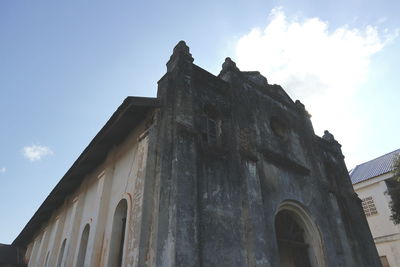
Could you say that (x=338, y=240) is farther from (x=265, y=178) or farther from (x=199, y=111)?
(x=199, y=111)

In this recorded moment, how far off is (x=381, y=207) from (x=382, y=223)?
992 mm

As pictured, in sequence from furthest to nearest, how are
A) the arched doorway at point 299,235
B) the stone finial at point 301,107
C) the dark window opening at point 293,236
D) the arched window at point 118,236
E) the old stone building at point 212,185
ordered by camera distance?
the stone finial at point 301,107 → the dark window opening at point 293,236 → the arched doorway at point 299,235 → the arched window at point 118,236 → the old stone building at point 212,185

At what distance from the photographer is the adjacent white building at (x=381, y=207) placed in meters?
17.9

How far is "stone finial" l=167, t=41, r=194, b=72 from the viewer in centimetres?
820

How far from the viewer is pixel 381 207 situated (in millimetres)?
19109

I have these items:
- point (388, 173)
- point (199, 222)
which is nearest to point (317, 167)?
point (199, 222)

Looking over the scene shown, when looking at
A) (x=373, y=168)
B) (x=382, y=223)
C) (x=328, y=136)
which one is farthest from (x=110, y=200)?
(x=373, y=168)

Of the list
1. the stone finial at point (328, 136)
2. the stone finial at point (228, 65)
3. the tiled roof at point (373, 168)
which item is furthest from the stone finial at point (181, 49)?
the tiled roof at point (373, 168)

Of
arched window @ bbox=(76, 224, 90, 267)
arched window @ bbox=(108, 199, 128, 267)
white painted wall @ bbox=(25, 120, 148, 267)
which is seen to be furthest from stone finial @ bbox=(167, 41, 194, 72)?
arched window @ bbox=(76, 224, 90, 267)

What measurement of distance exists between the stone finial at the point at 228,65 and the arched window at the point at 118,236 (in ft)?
16.8

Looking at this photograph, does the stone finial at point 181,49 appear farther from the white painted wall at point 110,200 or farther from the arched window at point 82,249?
the arched window at point 82,249

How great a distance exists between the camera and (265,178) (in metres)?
8.23

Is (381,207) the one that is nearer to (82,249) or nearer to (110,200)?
(110,200)

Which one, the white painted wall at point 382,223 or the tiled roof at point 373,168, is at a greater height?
the tiled roof at point 373,168
